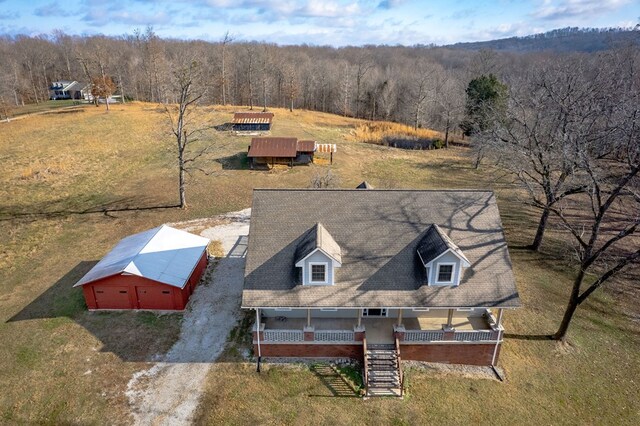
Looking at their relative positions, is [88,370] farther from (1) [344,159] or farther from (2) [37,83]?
(2) [37,83]

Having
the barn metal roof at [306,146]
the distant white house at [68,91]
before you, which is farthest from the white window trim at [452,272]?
the distant white house at [68,91]

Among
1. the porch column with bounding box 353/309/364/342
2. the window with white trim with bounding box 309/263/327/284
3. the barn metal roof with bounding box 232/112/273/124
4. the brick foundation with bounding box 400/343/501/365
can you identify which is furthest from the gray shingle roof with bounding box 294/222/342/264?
the barn metal roof with bounding box 232/112/273/124

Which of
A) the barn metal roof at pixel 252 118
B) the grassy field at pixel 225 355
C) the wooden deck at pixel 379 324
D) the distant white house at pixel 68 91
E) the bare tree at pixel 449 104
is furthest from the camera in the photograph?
the distant white house at pixel 68 91

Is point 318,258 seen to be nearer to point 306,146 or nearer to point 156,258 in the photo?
point 156,258

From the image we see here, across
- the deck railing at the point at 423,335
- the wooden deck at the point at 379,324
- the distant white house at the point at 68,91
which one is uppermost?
the distant white house at the point at 68,91

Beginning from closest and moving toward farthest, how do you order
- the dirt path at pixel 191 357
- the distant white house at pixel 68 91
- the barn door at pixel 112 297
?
the dirt path at pixel 191 357 < the barn door at pixel 112 297 < the distant white house at pixel 68 91

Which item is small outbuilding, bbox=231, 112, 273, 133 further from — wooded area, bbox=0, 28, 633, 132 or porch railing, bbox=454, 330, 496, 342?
porch railing, bbox=454, 330, 496, 342

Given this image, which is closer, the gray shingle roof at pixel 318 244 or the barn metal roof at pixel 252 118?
the gray shingle roof at pixel 318 244

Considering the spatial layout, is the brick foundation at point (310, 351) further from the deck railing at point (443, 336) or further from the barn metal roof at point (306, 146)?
the barn metal roof at point (306, 146)
